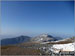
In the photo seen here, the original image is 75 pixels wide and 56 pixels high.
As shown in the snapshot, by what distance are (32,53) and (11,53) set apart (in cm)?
159

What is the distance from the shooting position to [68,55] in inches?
316

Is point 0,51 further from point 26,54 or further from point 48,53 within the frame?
point 48,53

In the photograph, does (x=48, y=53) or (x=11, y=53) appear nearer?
(x=11, y=53)

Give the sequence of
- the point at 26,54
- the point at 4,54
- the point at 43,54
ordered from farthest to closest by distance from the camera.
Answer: the point at 43,54
the point at 26,54
the point at 4,54

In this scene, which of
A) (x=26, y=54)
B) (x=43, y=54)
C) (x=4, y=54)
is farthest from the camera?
(x=43, y=54)

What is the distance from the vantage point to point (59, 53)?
839 centimetres

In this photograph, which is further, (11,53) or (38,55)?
(38,55)

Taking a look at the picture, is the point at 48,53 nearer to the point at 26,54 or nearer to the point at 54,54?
the point at 54,54

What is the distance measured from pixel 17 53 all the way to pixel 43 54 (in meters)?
2.03

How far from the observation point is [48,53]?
336 inches

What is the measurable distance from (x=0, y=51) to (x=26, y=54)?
1.76 metres

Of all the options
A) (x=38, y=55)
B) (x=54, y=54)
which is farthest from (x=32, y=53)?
(x=54, y=54)

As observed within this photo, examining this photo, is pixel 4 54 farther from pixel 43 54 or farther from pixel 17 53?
pixel 43 54

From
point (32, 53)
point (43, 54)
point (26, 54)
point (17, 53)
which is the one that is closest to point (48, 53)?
point (43, 54)
